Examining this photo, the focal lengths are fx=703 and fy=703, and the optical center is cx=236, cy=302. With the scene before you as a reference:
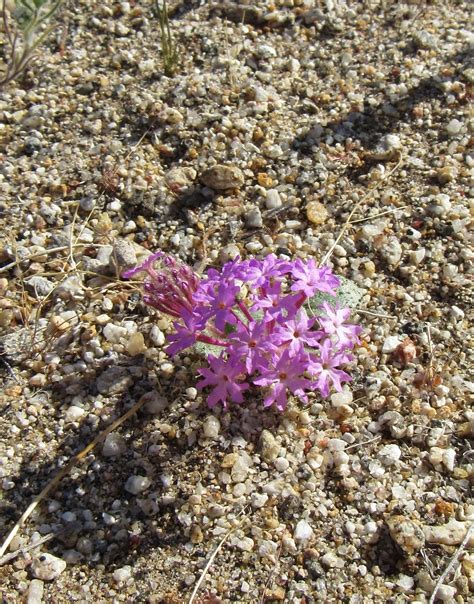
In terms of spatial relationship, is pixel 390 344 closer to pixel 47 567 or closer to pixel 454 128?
pixel 454 128

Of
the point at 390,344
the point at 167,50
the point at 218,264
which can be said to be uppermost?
the point at 167,50

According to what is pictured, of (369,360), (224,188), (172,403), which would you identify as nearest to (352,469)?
(369,360)

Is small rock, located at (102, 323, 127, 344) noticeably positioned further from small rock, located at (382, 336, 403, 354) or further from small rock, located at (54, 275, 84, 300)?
small rock, located at (382, 336, 403, 354)

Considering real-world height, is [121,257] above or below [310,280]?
below

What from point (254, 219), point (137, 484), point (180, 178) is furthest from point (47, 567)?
point (180, 178)

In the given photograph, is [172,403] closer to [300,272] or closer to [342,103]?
[300,272]

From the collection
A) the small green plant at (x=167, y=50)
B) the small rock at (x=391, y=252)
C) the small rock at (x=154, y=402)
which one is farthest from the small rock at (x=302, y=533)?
the small green plant at (x=167, y=50)

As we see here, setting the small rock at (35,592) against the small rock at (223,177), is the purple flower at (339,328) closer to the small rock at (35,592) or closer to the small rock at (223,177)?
the small rock at (223,177)
